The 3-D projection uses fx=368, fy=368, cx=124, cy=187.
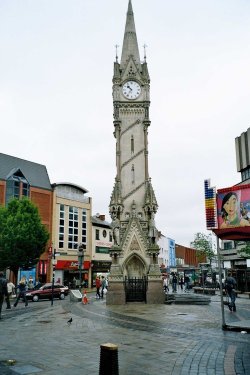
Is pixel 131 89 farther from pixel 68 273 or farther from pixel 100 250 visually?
pixel 100 250

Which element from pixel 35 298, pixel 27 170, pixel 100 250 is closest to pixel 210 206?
pixel 35 298

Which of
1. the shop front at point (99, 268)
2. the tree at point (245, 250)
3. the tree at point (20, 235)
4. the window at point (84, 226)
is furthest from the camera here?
the shop front at point (99, 268)

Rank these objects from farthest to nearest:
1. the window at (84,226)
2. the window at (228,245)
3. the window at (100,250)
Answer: the window at (228,245) → the window at (100,250) → the window at (84,226)

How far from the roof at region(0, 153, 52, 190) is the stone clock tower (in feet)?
72.9

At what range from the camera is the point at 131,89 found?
1323 inches

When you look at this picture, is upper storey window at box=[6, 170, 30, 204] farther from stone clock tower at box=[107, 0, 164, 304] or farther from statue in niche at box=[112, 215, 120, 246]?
statue in niche at box=[112, 215, 120, 246]

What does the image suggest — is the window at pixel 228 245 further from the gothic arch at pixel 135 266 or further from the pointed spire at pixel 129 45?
the pointed spire at pixel 129 45

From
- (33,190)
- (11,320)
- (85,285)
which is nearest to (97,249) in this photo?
(85,285)

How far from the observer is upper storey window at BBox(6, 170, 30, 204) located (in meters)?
47.6

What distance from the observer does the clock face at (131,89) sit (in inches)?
1310

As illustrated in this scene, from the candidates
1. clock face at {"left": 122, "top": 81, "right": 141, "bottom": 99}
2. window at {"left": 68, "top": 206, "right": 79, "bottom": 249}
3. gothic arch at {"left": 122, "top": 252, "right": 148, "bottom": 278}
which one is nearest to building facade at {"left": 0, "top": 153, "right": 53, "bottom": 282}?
window at {"left": 68, "top": 206, "right": 79, "bottom": 249}

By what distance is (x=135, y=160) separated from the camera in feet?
103

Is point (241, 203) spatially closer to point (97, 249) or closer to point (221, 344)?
point (221, 344)

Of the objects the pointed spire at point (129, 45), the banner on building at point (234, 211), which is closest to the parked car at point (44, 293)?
the pointed spire at point (129, 45)
